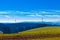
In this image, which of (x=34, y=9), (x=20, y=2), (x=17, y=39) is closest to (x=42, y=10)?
(x=34, y=9)

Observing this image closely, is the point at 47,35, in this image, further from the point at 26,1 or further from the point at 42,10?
the point at 26,1

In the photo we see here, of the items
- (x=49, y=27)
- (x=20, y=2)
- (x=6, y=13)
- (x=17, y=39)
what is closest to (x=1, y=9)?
(x=6, y=13)

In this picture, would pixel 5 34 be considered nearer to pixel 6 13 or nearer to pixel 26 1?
pixel 6 13

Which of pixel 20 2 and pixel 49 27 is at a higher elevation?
pixel 20 2

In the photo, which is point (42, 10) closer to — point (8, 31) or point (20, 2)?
point (20, 2)

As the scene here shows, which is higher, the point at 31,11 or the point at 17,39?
the point at 31,11
